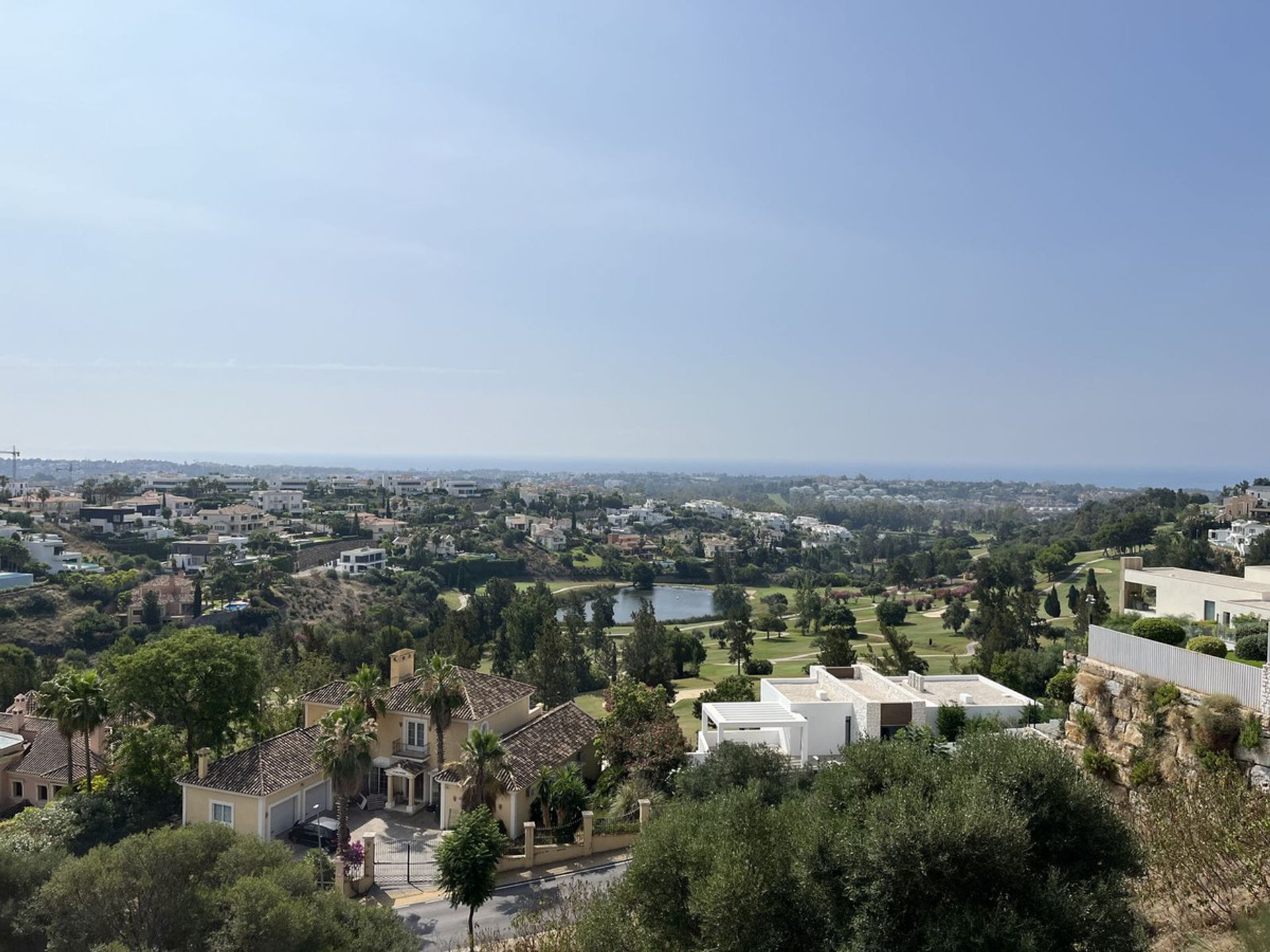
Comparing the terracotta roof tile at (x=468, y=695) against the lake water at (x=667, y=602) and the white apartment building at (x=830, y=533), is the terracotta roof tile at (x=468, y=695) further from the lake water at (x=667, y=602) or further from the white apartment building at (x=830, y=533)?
the white apartment building at (x=830, y=533)

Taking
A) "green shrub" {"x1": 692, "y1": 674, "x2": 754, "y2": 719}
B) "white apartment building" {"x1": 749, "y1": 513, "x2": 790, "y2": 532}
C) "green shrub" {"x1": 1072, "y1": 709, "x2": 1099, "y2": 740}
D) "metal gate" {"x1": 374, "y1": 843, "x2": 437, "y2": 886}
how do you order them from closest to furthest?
"green shrub" {"x1": 1072, "y1": 709, "x2": 1099, "y2": 740}, "metal gate" {"x1": 374, "y1": 843, "x2": 437, "y2": 886}, "green shrub" {"x1": 692, "y1": 674, "x2": 754, "y2": 719}, "white apartment building" {"x1": 749, "y1": 513, "x2": 790, "y2": 532}

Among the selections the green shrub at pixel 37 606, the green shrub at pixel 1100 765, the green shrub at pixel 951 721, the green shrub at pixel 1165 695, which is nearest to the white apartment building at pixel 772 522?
the green shrub at pixel 37 606

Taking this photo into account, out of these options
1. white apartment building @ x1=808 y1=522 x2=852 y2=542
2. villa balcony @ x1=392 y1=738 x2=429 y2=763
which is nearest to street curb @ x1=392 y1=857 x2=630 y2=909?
villa balcony @ x1=392 y1=738 x2=429 y2=763

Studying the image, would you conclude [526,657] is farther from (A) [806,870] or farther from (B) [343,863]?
(A) [806,870]

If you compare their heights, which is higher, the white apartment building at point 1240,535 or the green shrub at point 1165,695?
the green shrub at point 1165,695

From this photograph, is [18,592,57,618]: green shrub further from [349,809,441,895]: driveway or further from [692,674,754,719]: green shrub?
[692,674,754,719]: green shrub
